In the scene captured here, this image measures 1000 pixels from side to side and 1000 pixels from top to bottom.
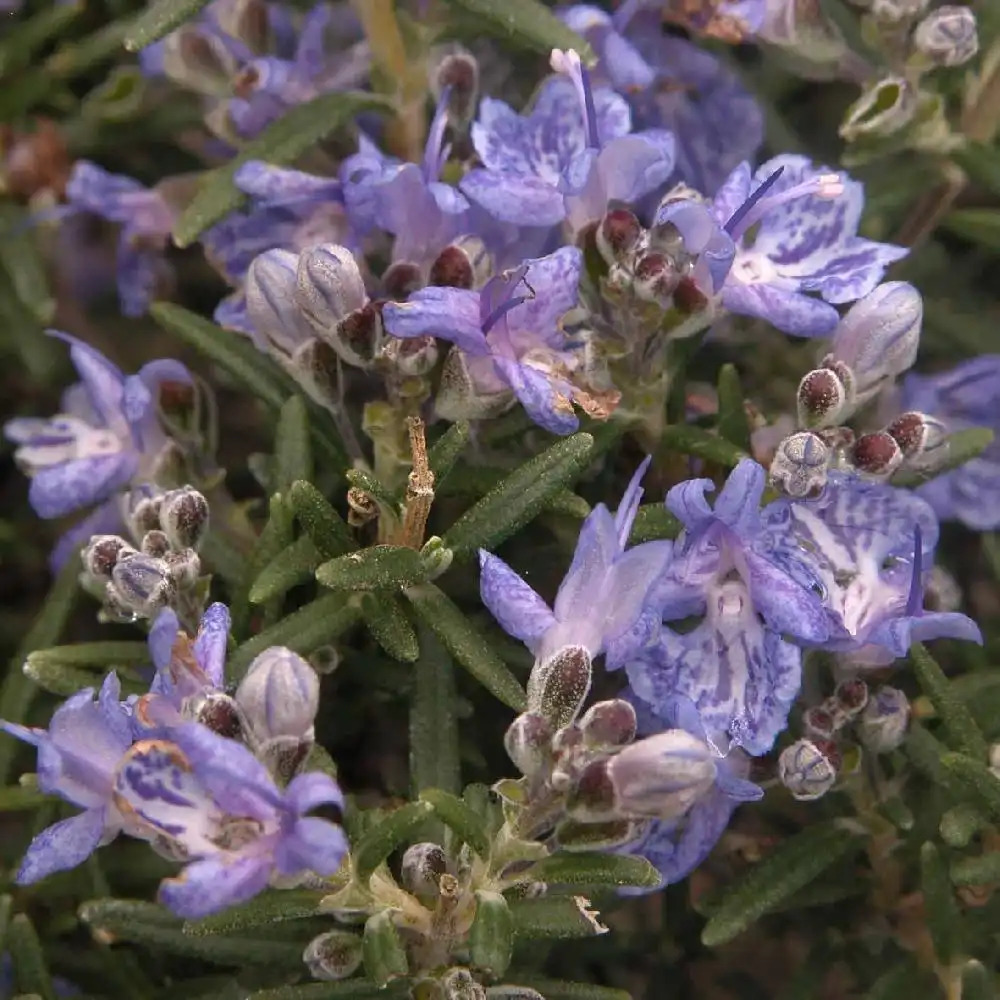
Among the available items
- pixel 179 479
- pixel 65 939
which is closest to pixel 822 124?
pixel 179 479

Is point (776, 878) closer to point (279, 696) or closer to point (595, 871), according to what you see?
point (595, 871)

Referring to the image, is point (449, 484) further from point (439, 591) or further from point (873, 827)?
point (873, 827)

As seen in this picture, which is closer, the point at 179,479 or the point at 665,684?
the point at 665,684

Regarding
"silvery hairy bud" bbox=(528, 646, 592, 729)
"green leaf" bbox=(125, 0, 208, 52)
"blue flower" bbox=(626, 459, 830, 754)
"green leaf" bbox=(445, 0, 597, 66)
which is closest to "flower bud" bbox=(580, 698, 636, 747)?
"silvery hairy bud" bbox=(528, 646, 592, 729)

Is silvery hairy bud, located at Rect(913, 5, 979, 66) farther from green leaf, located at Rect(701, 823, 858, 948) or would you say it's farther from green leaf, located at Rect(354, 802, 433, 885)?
green leaf, located at Rect(354, 802, 433, 885)

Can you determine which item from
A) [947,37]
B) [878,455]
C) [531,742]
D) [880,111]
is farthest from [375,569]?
[947,37]

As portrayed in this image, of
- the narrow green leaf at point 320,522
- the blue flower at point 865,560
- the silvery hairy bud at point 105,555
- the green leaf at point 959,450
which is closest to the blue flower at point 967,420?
the green leaf at point 959,450
